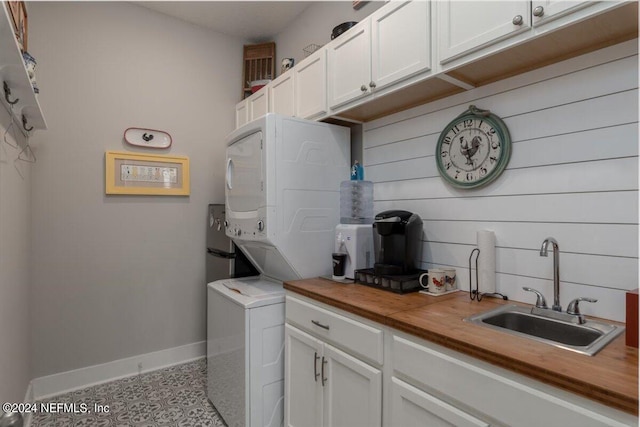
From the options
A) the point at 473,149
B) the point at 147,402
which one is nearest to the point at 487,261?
the point at 473,149

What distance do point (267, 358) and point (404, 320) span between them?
995mm

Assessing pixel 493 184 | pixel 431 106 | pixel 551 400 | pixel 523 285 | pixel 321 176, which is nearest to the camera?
pixel 551 400

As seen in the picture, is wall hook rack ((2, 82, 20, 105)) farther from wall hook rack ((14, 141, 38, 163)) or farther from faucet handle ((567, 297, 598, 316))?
faucet handle ((567, 297, 598, 316))

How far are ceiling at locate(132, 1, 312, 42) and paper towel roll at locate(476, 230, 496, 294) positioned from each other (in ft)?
7.68

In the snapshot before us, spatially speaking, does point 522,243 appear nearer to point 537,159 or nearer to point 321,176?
point 537,159

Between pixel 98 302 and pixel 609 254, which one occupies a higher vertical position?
pixel 609 254

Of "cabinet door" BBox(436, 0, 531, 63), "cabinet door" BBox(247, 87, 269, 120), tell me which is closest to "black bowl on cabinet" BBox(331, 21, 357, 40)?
"cabinet door" BBox(436, 0, 531, 63)

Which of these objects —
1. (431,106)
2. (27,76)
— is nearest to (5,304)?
(27,76)

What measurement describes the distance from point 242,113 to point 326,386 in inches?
93.9

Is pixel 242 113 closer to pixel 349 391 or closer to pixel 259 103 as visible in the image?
pixel 259 103

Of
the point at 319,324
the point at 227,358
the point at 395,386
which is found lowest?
the point at 227,358

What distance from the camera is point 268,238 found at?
6.31ft

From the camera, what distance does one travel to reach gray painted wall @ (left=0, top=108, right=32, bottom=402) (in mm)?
1462

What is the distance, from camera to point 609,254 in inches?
48.2
